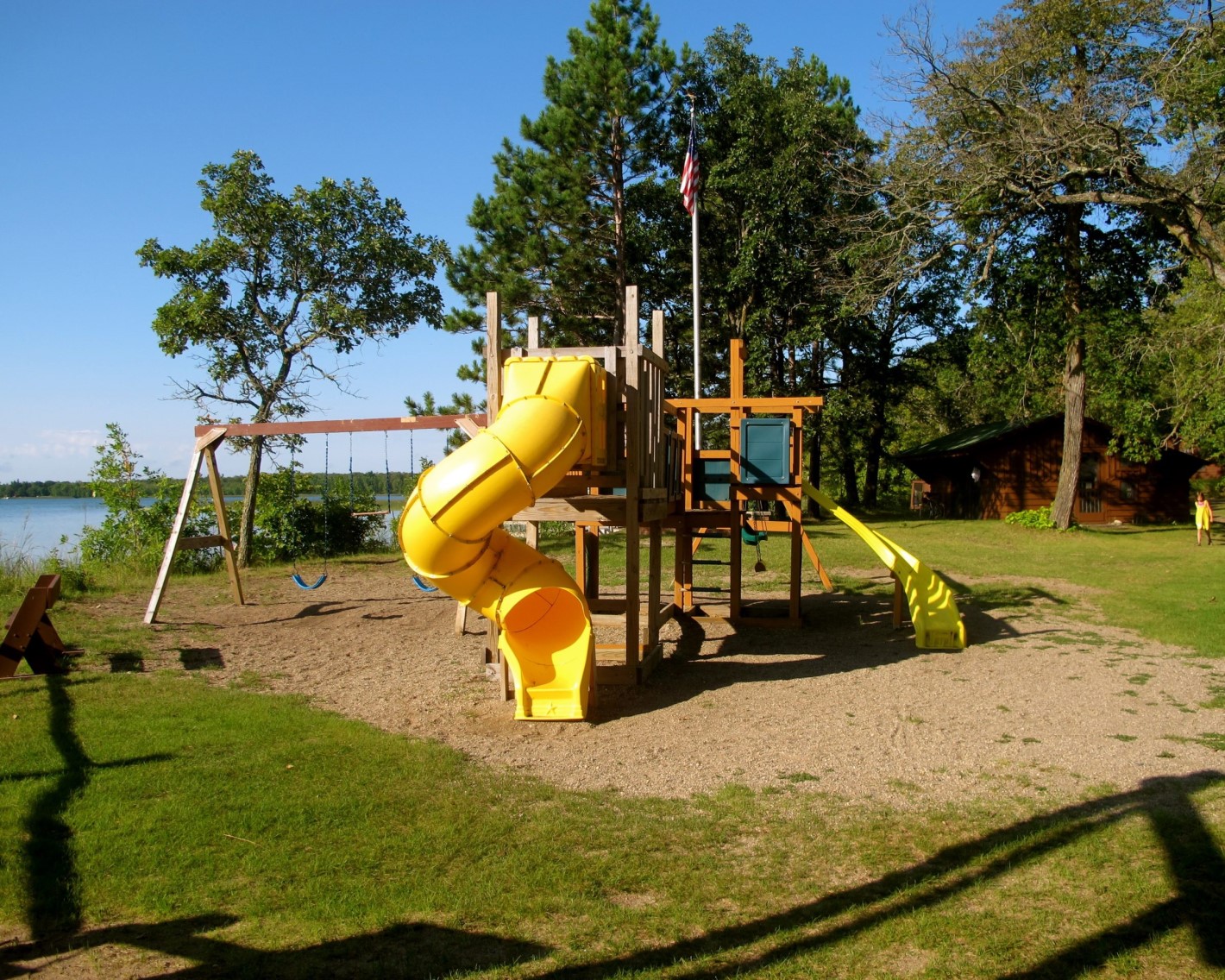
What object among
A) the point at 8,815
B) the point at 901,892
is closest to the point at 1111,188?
the point at 901,892

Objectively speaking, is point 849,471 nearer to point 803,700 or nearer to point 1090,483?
point 1090,483

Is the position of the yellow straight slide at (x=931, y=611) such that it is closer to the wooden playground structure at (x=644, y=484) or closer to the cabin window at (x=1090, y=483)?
the wooden playground structure at (x=644, y=484)

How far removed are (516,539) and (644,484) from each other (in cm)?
153

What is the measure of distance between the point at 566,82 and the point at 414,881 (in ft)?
84.6

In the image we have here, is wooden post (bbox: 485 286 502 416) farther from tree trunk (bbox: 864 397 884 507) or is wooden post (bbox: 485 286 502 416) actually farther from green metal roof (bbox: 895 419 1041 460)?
tree trunk (bbox: 864 397 884 507)

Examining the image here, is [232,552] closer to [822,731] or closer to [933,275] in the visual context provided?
[822,731]

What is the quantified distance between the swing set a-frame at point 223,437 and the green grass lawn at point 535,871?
5.12 meters

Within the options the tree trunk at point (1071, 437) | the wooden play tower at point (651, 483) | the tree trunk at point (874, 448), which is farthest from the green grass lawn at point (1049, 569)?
the tree trunk at point (874, 448)

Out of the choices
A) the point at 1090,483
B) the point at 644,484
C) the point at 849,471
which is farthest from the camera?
the point at 849,471

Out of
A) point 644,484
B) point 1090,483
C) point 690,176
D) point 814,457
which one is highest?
point 690,176

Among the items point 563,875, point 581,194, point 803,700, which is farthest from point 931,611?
point 581,194

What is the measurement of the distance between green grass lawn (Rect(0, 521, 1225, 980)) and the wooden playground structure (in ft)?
8.76

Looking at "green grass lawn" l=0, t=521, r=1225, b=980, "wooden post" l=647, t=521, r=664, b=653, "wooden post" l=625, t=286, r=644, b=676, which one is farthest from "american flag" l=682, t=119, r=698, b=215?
"green grass lawn" l=0, t=521, r=1225, b=980

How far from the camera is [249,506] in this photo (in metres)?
19.5
